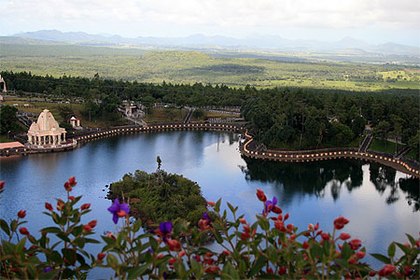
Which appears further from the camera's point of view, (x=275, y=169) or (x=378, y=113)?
(x=378, y=113)

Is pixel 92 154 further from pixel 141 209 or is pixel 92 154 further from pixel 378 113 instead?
pixel 378 113

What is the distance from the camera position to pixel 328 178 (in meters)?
17.5

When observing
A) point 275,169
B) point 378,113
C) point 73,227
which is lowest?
point 275,169

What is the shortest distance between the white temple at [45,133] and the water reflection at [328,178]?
25.7 feet

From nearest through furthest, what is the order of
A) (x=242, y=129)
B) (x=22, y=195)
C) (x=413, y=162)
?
1. (x=22, y=195)
2. (x=413, y=162)
3. (x=242, y=129)

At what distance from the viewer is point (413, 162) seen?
712 inches

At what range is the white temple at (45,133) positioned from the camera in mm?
19750

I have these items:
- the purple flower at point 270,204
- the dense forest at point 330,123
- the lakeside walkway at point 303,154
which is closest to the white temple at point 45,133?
the lakeside walkway at point 303,154

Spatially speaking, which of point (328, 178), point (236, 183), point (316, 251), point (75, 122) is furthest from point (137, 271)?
point (75, 122)

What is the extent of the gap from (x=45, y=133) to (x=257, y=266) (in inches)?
754

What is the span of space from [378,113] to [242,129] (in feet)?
23.2

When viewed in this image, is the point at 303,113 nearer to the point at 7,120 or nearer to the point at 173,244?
the point at 7,120

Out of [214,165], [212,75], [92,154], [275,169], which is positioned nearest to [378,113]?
[275,169]

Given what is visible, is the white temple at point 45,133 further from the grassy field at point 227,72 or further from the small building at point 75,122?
the grassy field at point 227,72
